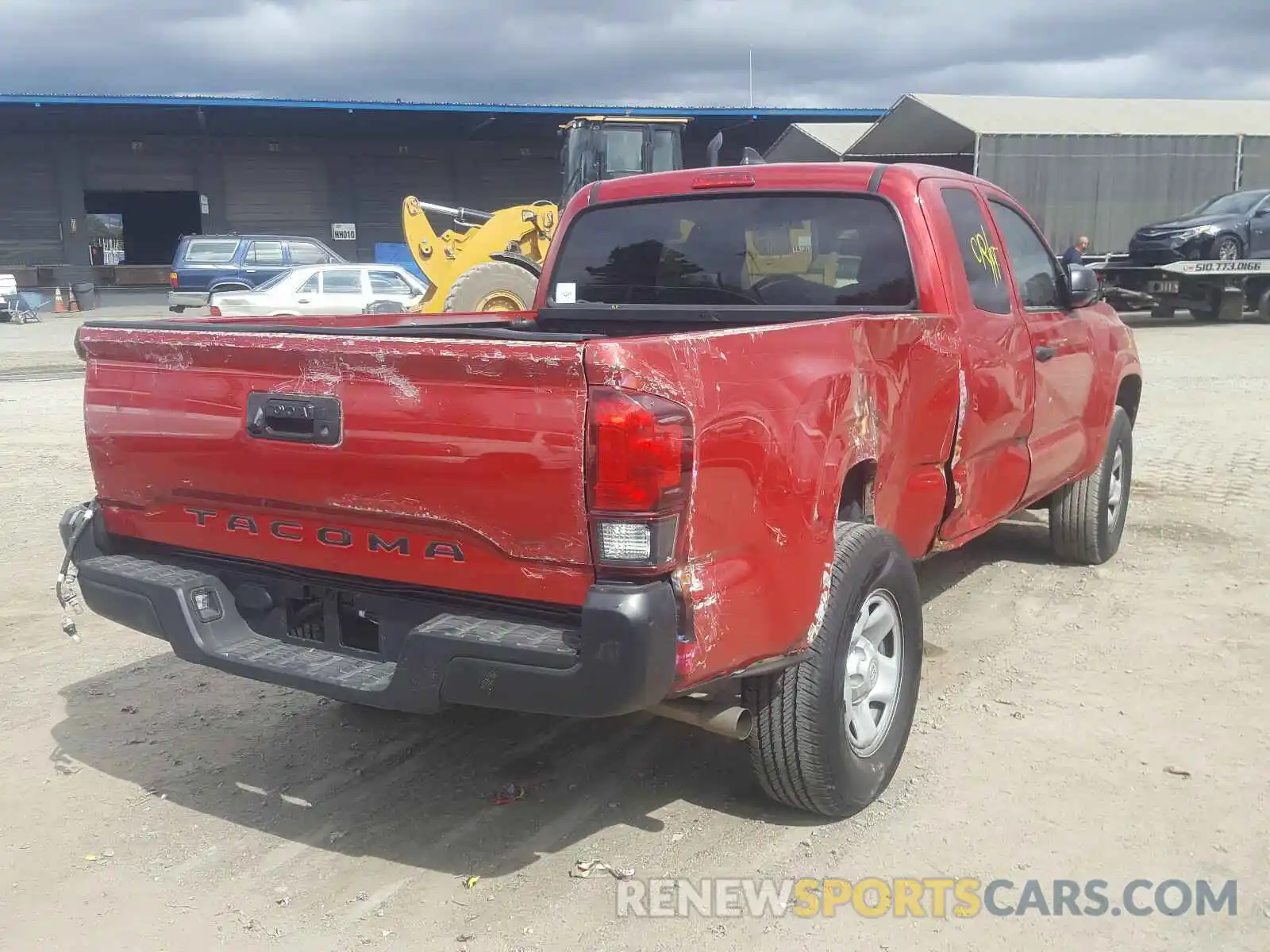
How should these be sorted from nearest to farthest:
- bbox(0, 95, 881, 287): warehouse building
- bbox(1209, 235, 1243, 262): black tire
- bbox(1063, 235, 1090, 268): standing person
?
1. bbox(1209, 235, 1243, 262): black tire
2. bbox(1063, 235, 1090, 268): standing person
3. bbox(0, 95, 881, 287): warehouse building

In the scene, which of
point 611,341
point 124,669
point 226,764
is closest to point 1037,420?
point 611,341

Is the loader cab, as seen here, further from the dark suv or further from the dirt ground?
the dirt ground

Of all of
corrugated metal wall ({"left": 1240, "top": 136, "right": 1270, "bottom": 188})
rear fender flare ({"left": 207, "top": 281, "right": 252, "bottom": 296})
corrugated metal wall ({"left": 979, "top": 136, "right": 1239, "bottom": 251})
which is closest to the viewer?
rear fender flare ({"left": 207, "top": 281, "right": 252, "bottom": 296})

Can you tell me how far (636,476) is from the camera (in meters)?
2.64

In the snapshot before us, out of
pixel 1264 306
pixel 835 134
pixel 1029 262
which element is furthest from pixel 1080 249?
pixel 1029 262

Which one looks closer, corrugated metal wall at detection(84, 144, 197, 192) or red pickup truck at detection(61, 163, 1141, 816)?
red pickup truck at detection(61, 163, 1141, 816)

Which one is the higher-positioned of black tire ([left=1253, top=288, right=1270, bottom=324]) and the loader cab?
the loader cab

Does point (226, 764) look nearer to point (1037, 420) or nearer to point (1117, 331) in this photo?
point (1037, 420)

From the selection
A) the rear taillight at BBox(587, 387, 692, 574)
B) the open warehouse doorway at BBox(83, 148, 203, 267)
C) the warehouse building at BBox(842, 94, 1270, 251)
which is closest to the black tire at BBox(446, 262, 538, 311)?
the rear taillight at BBox(587, 387, 692, 574)

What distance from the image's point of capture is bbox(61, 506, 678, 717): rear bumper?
106 inches

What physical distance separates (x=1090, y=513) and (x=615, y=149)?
12826mm

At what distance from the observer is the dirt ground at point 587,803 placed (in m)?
3.03

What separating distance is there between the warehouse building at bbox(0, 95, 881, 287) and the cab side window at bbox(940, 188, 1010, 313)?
29.3 meters

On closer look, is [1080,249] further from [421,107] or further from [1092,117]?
[421,107]
